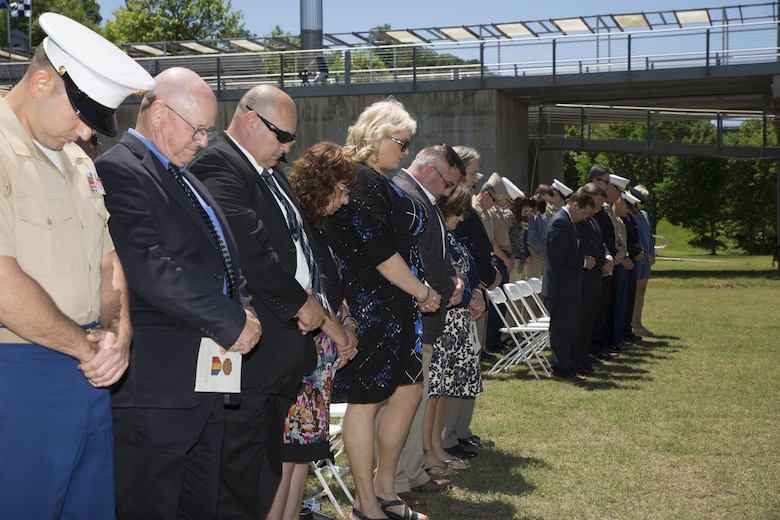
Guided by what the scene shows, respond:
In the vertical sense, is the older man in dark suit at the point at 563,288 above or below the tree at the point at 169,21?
Answer: below

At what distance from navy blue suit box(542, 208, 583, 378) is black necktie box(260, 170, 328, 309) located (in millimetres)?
6479

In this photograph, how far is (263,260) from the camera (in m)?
3.78

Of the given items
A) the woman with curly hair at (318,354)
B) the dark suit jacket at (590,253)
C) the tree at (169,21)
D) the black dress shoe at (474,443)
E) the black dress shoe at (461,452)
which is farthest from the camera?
the tree at (169,21)

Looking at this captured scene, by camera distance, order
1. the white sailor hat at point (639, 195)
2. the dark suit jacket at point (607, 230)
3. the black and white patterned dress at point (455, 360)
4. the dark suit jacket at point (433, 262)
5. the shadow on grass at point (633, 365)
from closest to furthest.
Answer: the dark suit jacket at point (433, 262) < the black and white patterned dress at point (455, 360) < the shadow on grass at point (633, 365) < the dark suit jacket at point (607, 230) < the white sailor hat at point (639, 195)

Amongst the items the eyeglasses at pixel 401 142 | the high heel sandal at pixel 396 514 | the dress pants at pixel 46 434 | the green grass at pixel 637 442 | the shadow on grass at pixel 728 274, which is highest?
the eyeglasses at pixel 401 142

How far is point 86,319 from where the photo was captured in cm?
295

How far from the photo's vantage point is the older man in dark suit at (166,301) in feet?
10.7

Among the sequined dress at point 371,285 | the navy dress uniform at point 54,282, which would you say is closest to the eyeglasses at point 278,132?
the sequined dress at point 371,285

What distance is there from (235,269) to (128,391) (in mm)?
585

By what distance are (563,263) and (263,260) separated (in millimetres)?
6924

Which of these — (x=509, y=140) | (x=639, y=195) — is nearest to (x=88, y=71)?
(x=639, y=195)

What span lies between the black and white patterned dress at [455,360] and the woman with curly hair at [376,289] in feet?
3.78

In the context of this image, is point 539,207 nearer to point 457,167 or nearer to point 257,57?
point 457,167

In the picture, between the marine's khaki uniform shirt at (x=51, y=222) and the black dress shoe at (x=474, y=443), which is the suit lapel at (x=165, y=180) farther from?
the black dress shoe at (x=474, y=443)
